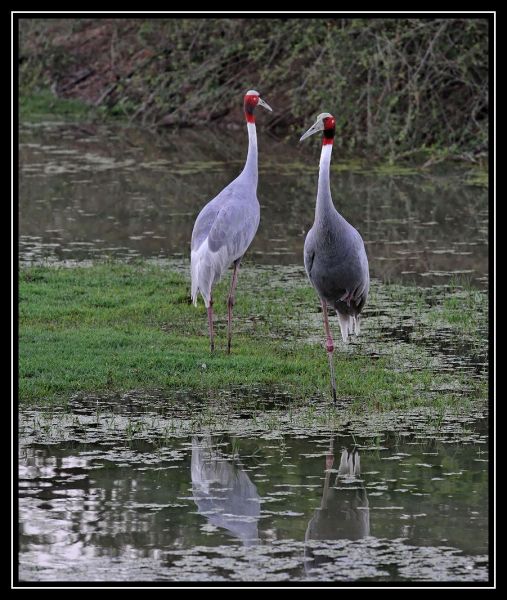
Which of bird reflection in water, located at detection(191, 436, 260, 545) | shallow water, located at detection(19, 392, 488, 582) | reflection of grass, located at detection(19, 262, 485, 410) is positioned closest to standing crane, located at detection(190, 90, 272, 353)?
reflection of grass, located at detection(19, 262, 485, 410)

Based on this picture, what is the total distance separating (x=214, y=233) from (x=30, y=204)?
21.5 feet

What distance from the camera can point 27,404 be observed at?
25.8ft

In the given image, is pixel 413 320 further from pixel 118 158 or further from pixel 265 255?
pixel 118 158

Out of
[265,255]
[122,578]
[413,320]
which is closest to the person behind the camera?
[122,578]

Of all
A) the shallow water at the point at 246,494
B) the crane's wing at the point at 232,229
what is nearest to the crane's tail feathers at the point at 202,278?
the crane's wing at the point at 232,229

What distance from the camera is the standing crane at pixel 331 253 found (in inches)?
320

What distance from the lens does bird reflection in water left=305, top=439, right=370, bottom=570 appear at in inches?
231

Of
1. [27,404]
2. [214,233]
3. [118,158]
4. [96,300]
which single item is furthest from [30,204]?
[27,404]

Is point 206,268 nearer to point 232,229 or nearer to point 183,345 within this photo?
point 232,229

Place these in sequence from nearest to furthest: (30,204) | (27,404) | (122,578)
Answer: (122,578) → (27,404) → (30,204)

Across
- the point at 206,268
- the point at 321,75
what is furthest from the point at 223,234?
the point at 321,75

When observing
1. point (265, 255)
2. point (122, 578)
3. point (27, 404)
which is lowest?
point (122, 578)

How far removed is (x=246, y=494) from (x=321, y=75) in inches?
468

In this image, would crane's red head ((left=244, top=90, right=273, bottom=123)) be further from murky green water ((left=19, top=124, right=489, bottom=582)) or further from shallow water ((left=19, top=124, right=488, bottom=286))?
shallow water ((left=19, top=124, right=488, bottom=286))
